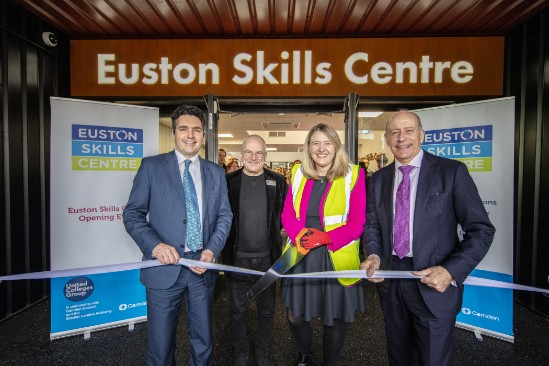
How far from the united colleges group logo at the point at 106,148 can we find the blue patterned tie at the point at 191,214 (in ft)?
4.66

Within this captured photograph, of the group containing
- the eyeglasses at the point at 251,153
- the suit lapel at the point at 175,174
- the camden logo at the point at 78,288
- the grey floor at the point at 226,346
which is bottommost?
the grey floor at the point at 226,346

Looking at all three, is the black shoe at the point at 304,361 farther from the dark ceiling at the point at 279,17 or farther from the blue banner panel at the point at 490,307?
the dark ceiling at the point at 279,17

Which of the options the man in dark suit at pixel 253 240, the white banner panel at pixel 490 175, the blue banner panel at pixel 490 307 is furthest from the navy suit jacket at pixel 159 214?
the blue banner panel at pixel 490 307

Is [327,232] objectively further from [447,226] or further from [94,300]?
[94,300]

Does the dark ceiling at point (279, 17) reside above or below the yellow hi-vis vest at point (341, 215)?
above

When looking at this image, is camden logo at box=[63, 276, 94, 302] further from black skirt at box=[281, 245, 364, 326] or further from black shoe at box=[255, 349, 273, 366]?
black skirt at box=[281, 245, 364, 326]

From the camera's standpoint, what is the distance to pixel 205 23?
388cm

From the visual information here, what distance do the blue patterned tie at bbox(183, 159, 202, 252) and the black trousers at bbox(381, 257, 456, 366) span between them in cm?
117

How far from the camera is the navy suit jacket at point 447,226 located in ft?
4.79

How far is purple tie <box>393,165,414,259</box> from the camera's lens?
164 centimetres

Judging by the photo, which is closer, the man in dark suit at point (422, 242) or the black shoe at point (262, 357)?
the man in dark suit at point (422, 242)

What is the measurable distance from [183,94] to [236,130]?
7.84m

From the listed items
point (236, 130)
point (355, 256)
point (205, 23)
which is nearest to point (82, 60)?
point (205, 23)

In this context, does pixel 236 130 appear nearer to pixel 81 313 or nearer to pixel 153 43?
pixel 153 43
